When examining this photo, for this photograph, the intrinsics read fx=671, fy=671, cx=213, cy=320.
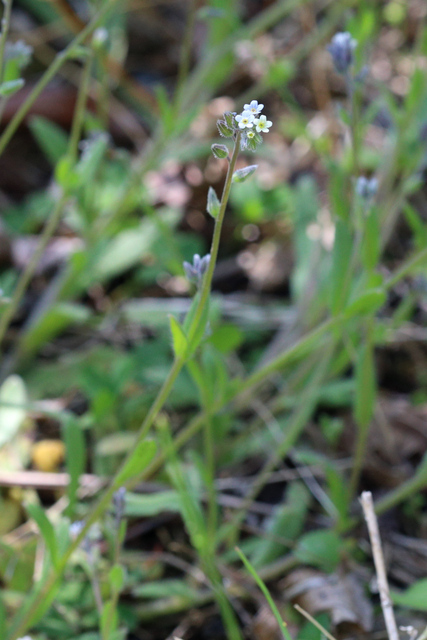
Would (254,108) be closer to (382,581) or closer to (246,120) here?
(246,120)

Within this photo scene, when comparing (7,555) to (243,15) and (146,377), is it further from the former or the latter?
(243,15)

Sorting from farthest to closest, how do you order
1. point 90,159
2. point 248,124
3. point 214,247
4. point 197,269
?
1. point 90,159
2. point 197,269
3. point 214,247
4. point 248,124

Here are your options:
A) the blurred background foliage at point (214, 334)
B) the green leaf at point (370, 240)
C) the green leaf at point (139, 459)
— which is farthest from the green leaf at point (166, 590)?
the green leaf at point (370, 240)

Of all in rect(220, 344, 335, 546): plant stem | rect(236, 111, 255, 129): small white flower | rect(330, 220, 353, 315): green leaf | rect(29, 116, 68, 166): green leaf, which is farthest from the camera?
rect(29, 116, 68, 166): green leaf

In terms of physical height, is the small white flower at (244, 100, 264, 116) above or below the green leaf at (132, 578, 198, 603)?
above

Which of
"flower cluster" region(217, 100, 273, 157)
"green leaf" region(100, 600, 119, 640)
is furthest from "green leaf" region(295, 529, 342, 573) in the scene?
"flower cluster" region(217, 100, 273, 157)

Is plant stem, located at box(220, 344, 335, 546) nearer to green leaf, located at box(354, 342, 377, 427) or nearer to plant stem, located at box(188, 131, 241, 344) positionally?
green leaf, located at box(354, 342, 377, 427)

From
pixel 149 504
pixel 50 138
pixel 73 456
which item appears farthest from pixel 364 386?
pixel 50 138
